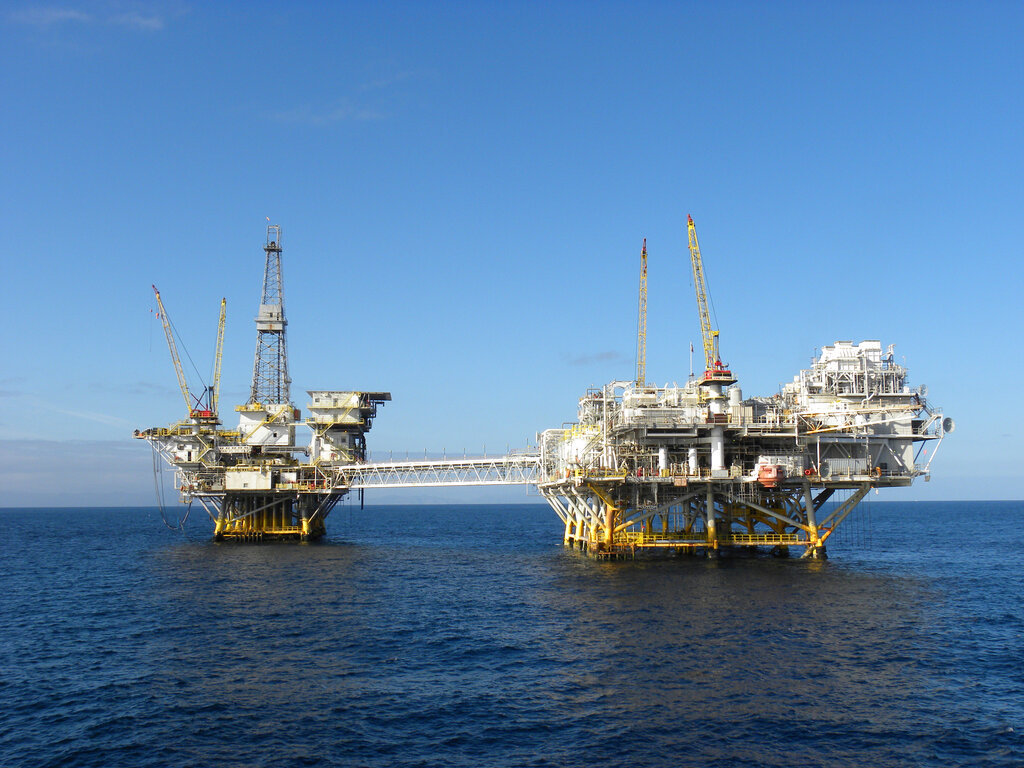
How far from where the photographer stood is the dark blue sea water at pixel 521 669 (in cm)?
2686

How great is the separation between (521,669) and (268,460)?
230ft

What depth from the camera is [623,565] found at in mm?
67375

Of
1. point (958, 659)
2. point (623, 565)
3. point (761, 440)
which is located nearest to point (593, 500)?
point (623, 565)

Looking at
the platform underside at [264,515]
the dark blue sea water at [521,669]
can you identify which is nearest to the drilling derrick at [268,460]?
the platform underside at [264,515]

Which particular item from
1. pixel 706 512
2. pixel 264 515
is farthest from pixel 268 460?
pixel 706 512

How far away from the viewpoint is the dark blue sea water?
1057 inches

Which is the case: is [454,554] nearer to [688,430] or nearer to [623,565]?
[623,565]

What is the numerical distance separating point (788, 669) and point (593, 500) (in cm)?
4422

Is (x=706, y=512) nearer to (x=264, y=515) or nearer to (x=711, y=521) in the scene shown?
(x=711, y=521)

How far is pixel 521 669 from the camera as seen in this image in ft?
119

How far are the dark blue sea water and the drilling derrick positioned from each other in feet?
101

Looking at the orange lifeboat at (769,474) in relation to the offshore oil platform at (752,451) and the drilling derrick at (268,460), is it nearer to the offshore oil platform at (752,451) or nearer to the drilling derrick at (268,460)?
the offshore oil platform at (752,451)

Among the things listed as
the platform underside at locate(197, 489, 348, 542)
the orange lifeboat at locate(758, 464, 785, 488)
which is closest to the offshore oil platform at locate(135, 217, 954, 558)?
the orange lifeboat at locate(758, 464, 785, 488)

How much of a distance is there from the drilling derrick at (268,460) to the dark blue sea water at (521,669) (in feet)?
101
